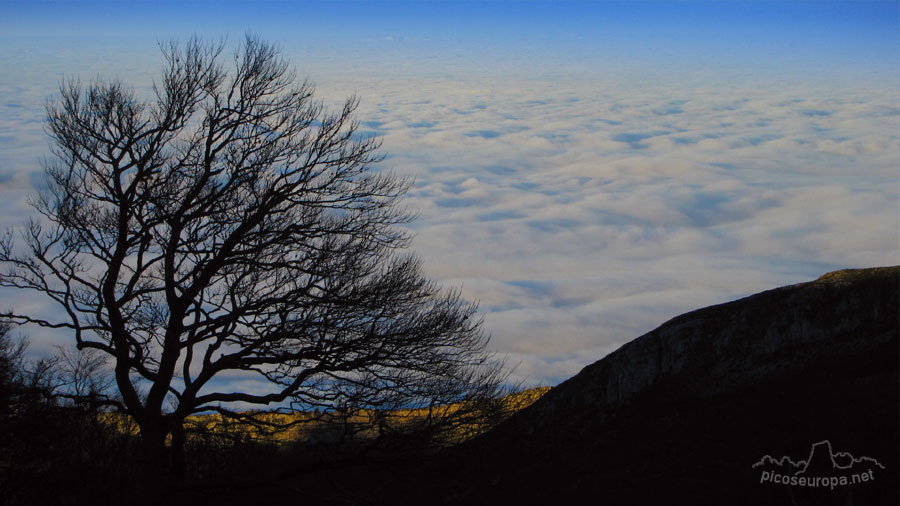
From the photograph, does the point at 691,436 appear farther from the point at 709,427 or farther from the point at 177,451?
the point at 177,451

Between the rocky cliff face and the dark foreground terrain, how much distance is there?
53 millimetres

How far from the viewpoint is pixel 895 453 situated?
14.3 m

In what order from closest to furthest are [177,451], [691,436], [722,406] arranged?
[177,451], [691,436], [722,406]

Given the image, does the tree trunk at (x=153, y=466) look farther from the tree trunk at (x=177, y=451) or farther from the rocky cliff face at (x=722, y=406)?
the rocky cliff face at (x=722, y=406)

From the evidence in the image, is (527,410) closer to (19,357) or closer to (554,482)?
(554,482)

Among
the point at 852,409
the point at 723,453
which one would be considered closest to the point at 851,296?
the point at 852,409

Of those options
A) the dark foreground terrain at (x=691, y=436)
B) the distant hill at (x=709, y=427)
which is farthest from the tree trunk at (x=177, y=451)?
the distant hill at (x=709, y=427)

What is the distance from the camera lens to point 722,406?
21.2 meters

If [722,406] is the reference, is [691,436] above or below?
below

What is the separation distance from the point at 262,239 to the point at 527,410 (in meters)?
12.8

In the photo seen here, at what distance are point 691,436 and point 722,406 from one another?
2.14 meters

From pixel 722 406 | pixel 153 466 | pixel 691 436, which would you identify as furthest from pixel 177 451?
pixel 722 406

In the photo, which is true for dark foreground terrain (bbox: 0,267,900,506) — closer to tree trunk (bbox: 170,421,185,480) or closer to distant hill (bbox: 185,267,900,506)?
distant hill (bbox: 185,267,900,506)

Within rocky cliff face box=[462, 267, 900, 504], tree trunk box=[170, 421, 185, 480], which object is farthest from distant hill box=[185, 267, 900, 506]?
tree trunk box=[170, 421, 185, 480]
